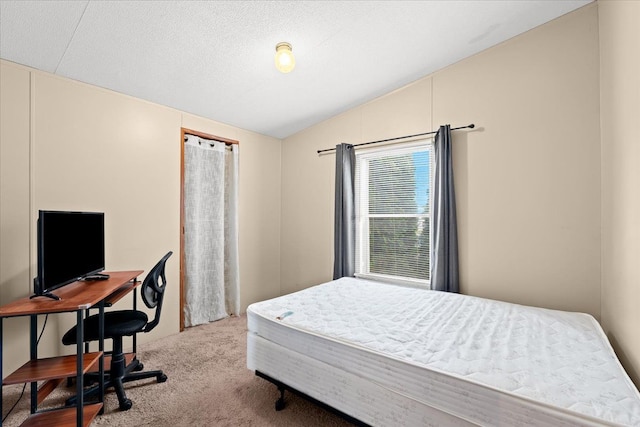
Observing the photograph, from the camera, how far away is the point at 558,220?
2377mm

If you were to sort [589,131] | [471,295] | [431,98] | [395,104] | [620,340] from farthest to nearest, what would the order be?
[395,104], [431,98], [471,295], [589,131], [620,340]

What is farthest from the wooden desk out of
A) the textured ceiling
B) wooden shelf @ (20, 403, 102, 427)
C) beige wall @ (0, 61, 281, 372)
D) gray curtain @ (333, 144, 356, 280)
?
gray curtain @ (333, 144, 356, 280)

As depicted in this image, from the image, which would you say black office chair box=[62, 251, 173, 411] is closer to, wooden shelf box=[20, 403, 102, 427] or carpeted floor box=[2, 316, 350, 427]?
carpeted floor box=[2, 316, 350, 427]

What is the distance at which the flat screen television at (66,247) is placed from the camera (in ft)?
5.72

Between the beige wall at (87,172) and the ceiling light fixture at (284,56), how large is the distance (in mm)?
1573

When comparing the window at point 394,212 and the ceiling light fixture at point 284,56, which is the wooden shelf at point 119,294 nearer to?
the ceiling light fixture at point 284,56

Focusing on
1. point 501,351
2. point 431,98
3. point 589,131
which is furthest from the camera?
point 431,98

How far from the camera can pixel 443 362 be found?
1.43 metres

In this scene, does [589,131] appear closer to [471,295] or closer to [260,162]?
[471,295]

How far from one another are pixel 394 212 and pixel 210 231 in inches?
88.3

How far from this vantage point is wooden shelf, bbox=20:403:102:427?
1.66 metres

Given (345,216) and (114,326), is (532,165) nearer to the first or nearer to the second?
(345,216)

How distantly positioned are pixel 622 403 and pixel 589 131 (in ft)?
6.64

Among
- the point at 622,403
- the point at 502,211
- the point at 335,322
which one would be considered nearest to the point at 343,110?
the point at 502,211
